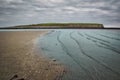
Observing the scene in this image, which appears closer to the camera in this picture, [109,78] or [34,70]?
[109,78]

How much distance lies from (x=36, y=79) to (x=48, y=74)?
3.44 ft

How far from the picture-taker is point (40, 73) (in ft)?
26.4

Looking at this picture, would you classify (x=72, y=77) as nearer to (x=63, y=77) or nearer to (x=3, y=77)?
(x=63, y=77)

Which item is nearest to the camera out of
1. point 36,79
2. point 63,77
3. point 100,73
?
point 36,79

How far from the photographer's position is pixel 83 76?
25.5 ft

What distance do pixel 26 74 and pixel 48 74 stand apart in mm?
1365

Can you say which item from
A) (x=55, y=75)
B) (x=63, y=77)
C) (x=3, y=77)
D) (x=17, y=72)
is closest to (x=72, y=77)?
(x=63, y=77)

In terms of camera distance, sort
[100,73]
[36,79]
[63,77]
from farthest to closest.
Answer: [100,73] < [63,77] < [36,79]

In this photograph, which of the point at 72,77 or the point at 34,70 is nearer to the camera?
the point at 72,77

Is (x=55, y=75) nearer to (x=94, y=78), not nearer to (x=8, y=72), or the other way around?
(x=94, y=78)

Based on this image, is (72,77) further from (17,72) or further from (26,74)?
(17,72)

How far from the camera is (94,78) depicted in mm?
7488

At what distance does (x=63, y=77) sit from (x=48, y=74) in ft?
3.32

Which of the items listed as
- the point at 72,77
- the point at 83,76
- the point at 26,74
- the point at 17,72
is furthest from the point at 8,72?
the point at 83,76
